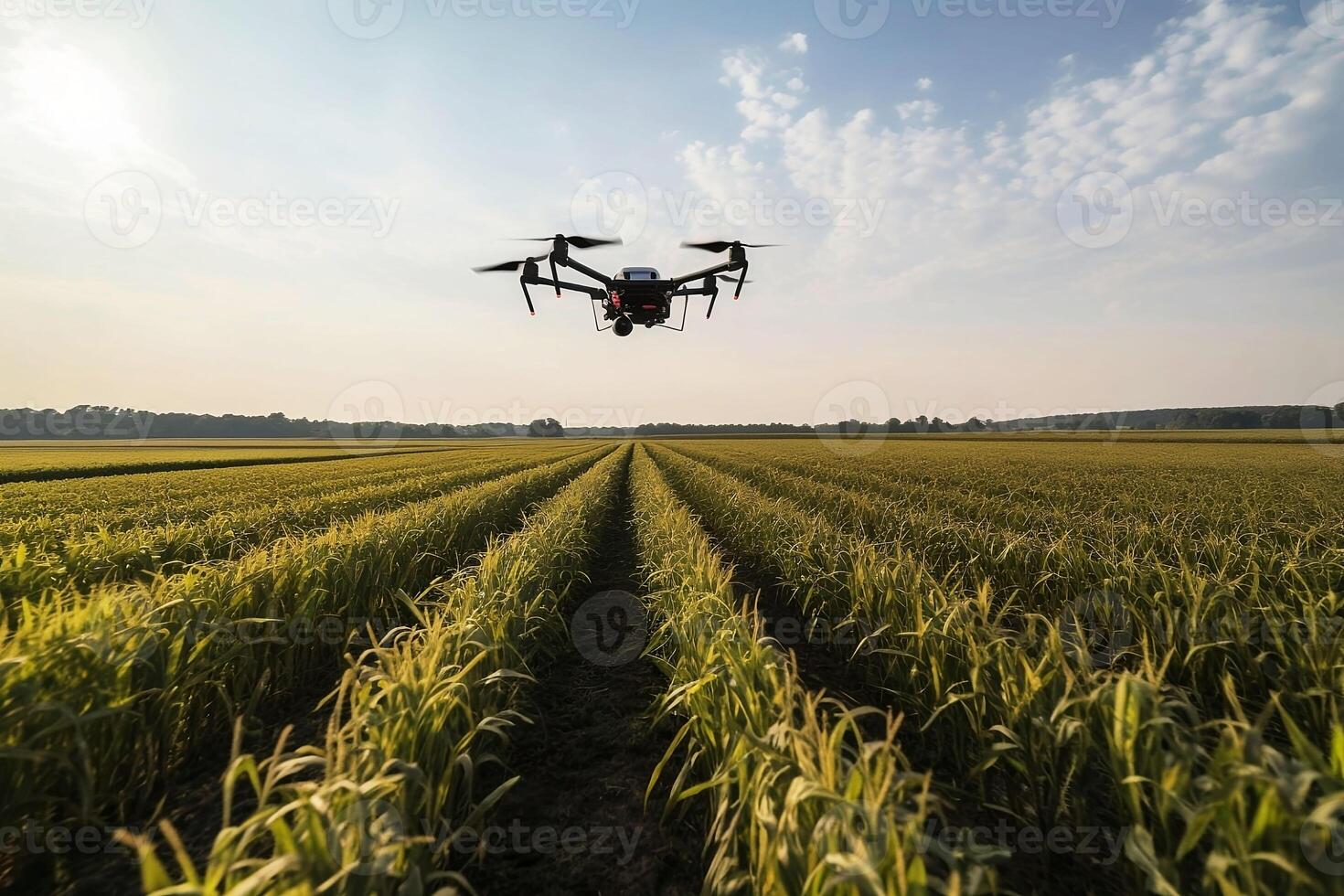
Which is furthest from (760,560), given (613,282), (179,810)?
(613,282)

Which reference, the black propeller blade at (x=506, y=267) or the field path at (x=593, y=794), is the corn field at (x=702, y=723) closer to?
the field path at (x=593, y=794)

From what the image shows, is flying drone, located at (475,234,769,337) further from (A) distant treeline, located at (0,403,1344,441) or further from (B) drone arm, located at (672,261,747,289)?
(A) distant treeline, located at (0,403,1344,441)

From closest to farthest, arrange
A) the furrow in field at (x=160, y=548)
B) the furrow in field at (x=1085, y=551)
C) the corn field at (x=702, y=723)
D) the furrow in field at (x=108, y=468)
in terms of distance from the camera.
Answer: the corn field at (x=702, y=723), the furrow in field at (x=160, y=548), the furrow in field at (x=1085, y=551), the furrow in field at (x=108, y=468)

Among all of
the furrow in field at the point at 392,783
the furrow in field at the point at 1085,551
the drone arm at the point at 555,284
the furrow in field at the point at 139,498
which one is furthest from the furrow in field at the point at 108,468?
the furrow in field at the point at 1085,551

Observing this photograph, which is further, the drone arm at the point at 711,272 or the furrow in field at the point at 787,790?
the drone arm at the point at 711,272

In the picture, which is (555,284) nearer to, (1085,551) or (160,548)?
(160,548)

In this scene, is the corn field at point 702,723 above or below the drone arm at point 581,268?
below

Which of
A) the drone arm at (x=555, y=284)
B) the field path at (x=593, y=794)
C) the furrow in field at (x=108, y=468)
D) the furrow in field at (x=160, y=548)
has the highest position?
the drone arm at (x=555, y=284)

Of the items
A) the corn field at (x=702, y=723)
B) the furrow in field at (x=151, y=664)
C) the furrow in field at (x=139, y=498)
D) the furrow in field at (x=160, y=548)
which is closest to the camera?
the corn field at (x=702, y=723)
